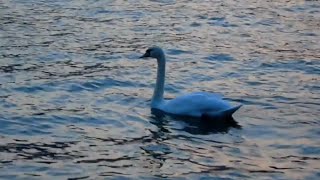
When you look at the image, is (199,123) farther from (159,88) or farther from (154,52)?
(154,52)

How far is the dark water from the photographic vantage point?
12078 millimetres

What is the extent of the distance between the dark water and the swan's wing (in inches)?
7.9

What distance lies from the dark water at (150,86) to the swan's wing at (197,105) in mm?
200

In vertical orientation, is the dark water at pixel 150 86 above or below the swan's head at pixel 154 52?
below

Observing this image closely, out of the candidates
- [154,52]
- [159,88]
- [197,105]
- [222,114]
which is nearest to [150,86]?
[154,52]

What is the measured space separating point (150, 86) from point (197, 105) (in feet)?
8.25

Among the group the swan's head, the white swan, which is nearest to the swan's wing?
the white swan

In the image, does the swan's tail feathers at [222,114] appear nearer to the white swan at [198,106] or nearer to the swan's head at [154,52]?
the white swan at [198,106]

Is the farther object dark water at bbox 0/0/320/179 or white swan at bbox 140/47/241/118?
white swan at bbox 140/47/241/118

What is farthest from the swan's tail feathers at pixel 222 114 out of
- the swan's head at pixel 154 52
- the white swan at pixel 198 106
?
the swan's head at pixel 154 52

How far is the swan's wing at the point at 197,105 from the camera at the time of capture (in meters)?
14.2

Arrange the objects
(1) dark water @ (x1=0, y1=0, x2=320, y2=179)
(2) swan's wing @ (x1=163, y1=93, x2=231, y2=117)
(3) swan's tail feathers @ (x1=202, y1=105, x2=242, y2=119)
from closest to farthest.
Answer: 1. (1) dark water @ (x1=0, y1=0, x2=320, y2=179)
2. (3) swan's tail feathers @ (x1=202, y1=105, x2=242, y2=119)
3. (2) swan's wing @ (x1=163, y1=93, x2=231, y2=117)

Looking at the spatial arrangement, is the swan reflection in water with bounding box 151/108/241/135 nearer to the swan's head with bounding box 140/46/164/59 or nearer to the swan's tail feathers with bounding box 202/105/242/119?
the swan's tail feathers with bounding box 202/105/242/119

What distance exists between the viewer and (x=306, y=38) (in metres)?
21.2
